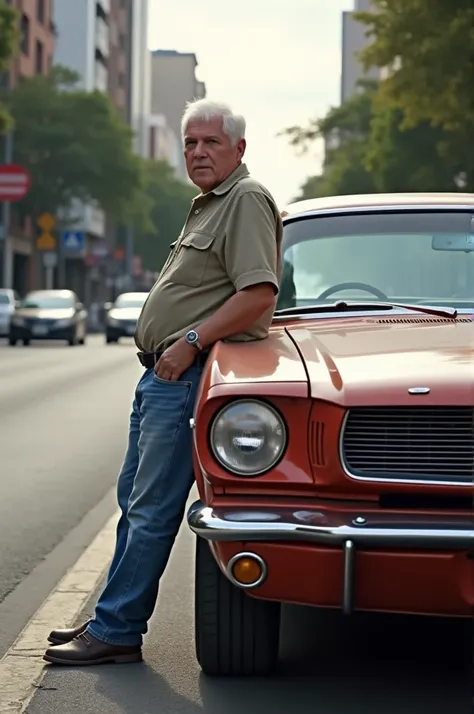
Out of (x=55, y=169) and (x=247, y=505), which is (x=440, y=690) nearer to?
(x=247, y=505)

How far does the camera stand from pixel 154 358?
518 centimetres

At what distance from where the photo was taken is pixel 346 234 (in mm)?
6301

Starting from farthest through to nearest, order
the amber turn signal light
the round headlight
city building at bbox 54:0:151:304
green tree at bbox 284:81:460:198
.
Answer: city building at bbox 54:0:151:304 < green tree at bbox 284:81:460:198 < the round headlight < the amber turn signal light

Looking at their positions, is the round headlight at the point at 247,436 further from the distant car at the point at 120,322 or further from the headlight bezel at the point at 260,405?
the distant car at the point at 120,322

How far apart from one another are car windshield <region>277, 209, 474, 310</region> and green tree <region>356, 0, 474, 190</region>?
20.8 m

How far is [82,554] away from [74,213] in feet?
250

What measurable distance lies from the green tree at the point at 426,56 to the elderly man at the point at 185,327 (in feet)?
72.0

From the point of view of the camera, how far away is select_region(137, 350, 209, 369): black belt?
5.09 meters

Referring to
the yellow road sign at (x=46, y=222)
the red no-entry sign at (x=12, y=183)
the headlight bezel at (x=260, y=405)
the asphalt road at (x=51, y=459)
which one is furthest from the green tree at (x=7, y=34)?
the headlight bezel at (x=260, y=405)

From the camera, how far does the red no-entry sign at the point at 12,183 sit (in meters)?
52.9

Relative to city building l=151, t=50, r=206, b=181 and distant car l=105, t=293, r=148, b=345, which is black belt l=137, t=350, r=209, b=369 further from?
city building l=151, t=50, r=206, b=181

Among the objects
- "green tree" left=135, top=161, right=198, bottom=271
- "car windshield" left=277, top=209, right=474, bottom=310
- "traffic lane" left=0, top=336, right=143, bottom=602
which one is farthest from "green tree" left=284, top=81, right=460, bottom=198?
"green tree" left=135, top=161, right=198, bottom=271

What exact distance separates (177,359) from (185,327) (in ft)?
0.46

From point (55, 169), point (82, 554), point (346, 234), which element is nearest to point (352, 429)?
point (346, 234)
